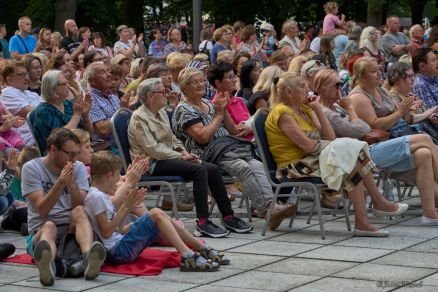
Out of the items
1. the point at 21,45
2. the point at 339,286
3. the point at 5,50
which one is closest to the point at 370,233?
the point at 339,286

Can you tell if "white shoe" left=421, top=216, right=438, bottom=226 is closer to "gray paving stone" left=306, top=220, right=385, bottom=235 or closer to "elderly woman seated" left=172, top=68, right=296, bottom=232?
"gray paving stone" left=306, top=220, right=385, bottom=235

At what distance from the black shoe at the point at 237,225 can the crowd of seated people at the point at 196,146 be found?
0.5 inches

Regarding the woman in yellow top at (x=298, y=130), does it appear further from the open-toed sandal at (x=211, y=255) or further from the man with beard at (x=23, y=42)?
the man with beard at (x=23, y=42)

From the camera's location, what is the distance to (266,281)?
781 cm

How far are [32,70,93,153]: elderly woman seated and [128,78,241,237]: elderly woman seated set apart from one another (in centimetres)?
52

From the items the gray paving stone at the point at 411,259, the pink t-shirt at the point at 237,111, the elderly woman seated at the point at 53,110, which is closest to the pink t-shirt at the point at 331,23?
the pink t-shirt at the point at 237,111

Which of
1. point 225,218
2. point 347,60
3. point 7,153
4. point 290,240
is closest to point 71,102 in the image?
point 7,153

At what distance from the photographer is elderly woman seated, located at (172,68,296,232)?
10.4 metres

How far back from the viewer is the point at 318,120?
10312mm

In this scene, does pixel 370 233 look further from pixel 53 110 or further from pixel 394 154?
pixel 53 110

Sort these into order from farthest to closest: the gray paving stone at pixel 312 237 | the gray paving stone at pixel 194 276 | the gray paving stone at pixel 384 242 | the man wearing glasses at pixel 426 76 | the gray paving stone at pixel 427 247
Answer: the man wearing glasses at pixel 426 76
the gray paving stone at pixel 312 237
the gray paving stone at pixel 384 242
the gray paving stone at pixel 427 247
the gray paving stone at pixel 194 276

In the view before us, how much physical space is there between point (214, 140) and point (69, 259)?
2921 mm

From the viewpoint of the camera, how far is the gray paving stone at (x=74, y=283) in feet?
25.4

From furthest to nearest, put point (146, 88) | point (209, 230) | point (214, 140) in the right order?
point (214, 140) < point (146, 88) < point (209, 230)
